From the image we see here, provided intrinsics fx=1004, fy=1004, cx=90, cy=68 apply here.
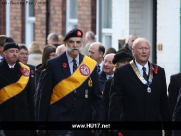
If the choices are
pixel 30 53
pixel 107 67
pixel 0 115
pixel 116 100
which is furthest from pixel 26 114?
pixel 30 53

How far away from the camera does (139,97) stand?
40.9 feet

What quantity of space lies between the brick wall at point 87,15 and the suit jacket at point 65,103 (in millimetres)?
12156

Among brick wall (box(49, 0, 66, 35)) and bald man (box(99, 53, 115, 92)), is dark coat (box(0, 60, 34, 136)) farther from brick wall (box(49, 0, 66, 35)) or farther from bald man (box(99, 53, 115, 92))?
brick wall (box(49, 0, 66, 35))

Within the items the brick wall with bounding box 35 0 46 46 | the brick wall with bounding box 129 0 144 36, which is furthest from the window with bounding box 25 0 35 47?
the brick wall with bounding box 129 0 144 36

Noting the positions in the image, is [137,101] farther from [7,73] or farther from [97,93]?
[7,73]

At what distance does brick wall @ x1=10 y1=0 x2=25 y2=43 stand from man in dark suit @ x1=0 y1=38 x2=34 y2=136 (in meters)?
13.6

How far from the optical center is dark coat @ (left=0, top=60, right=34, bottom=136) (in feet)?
47.3

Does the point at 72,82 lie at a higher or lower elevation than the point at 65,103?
higher

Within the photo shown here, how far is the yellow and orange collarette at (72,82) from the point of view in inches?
500

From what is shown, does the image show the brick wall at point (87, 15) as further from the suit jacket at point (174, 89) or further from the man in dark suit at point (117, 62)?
the suit jacket at point (174, 89)

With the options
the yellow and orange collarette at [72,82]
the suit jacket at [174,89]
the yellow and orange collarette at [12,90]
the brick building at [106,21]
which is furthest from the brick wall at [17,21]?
the yellow and orange collarette at [72,82]

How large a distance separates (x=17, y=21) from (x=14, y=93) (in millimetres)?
14111

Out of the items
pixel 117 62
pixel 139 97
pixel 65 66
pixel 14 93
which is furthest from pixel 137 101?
pixel 14 93

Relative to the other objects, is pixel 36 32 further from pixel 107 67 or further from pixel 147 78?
pixel 147 78
